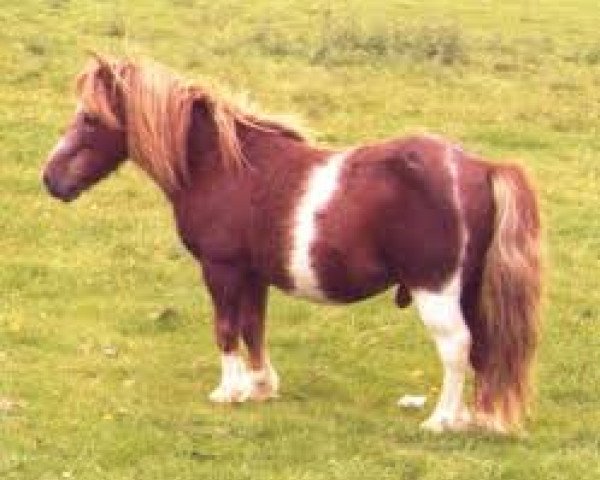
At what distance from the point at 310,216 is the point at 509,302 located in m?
1.23

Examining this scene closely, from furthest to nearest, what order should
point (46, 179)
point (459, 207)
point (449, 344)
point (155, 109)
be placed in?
1. point (46, 179)
2. point (155, 109)
3. point (449, 344)
4. point (459, 207)

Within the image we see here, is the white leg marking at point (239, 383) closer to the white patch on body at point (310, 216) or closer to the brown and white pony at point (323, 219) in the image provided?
the brown and white pony at point (323, 219)

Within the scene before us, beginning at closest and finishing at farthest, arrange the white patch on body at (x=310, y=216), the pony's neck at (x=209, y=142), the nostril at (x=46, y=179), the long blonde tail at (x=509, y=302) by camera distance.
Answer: the long blonde tail at (x=509, y=302) → the white patch on body at (x=310, y=216) → the pony's neck at (x=209, y=142) → the nostril at (x=46, y=179)

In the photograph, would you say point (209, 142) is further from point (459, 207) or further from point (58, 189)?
point (459, 207)

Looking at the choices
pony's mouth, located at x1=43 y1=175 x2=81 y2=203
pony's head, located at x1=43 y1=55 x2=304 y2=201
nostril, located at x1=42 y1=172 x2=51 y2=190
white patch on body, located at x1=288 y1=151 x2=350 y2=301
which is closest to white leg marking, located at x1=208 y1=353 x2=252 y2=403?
white patch on body, located at x1=288 y1=151 x2=350 y2=301

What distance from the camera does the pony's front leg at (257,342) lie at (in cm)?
905

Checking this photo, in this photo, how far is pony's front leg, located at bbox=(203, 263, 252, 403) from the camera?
8.76 metres

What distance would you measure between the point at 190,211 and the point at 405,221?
144cm

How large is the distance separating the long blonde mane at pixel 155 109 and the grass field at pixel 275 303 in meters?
1.31

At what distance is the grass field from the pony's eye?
1.29m

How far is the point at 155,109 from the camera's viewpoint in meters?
8.70

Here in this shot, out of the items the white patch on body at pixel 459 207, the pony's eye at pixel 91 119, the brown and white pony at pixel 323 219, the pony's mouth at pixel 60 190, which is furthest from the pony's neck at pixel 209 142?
the white patch on body at pixel 459 207

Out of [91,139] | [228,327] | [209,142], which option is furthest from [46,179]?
[228,327]

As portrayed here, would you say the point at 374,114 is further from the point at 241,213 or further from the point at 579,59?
the point at 241,213
